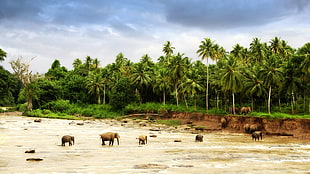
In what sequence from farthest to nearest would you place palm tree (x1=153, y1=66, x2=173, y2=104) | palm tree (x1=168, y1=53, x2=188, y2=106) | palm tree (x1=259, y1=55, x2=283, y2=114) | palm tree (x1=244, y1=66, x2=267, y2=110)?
palm tree (x1=153, y1=66, x2=173, y2=104)
palm tree (x1=168, y1=53, x2=188, y2=106)
palm tree (x1=244, y1=66, x2=267, y2=110)
palm tree (x1=259, y1=55, x2=283, y2=114)

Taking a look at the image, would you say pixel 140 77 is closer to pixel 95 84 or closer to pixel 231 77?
pixel 95 84

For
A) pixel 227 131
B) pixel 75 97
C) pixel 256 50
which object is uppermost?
pixel 256 50

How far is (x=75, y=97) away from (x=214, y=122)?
51.6m

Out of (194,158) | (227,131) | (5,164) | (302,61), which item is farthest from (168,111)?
→ (5,164)

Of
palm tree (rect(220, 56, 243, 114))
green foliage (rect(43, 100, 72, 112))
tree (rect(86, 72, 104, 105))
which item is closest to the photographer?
palm tree (rect(220, 56, 243, 114))

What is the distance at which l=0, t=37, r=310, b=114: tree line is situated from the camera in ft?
172

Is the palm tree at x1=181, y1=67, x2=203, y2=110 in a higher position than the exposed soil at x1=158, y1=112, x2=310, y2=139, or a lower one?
higher

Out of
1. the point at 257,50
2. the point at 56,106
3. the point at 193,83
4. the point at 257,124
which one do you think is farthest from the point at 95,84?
the point at 257,124

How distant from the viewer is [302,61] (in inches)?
1969

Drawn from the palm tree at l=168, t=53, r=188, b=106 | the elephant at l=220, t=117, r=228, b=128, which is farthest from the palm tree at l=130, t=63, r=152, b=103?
the elephant at l=220, t=117, r=228, b=128

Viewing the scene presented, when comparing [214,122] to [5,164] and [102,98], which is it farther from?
[102,98]

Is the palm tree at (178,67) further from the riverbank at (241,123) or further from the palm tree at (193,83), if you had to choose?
the riverbank at (241,123)

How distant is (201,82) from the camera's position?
6519 centimetres

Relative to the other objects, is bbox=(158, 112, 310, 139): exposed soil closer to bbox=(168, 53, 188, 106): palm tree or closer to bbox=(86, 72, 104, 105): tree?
bbox=(168, 53, 188, 106): palm tree
